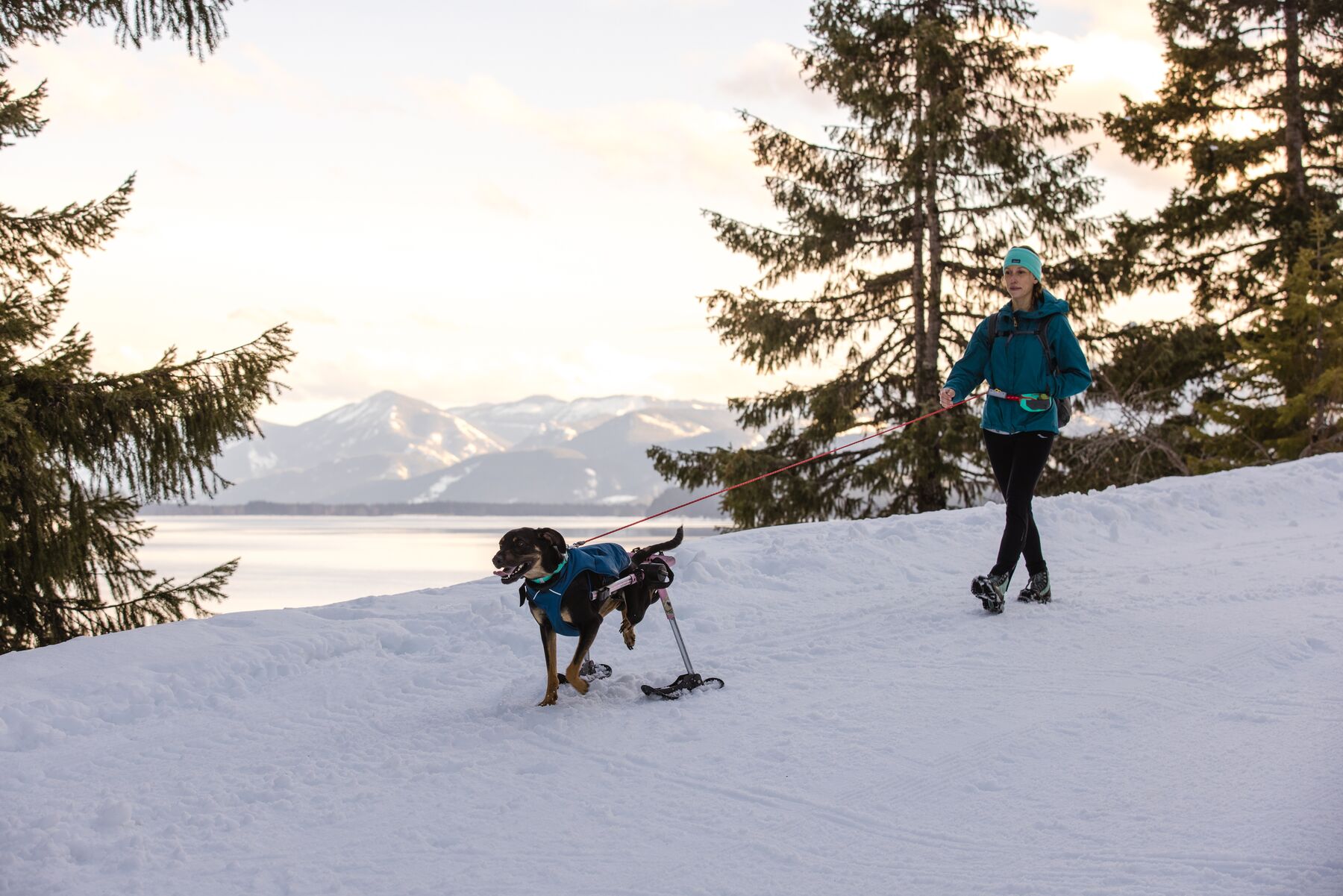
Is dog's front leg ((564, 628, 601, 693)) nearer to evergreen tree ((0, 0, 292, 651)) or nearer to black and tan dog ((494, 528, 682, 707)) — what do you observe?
black and tan dog ((494, 528, 682, 707))

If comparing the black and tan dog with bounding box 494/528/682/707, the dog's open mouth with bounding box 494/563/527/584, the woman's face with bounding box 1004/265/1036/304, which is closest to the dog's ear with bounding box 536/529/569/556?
the black and tan dog with bounding box 494/528/682/707

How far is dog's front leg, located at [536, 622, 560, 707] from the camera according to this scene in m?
5.41

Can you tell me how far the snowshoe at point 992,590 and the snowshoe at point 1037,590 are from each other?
35 centimetres

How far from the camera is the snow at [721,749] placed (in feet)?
12.0

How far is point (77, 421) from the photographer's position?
31.4ft

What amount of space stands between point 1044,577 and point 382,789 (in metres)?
4.95

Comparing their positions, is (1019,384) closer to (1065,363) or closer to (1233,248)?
(1065,363)

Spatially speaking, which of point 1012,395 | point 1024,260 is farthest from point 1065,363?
point 1024,260

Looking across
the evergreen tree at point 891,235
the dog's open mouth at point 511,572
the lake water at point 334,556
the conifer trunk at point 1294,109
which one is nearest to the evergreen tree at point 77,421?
the lake water at point 334,556

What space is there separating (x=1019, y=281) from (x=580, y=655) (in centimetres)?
394

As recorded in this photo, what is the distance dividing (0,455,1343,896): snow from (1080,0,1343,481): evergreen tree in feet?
Result: 42.4

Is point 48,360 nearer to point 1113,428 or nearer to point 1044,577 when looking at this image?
point 1044,577

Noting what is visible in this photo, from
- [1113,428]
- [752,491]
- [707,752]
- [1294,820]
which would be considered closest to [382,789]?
[707,752]

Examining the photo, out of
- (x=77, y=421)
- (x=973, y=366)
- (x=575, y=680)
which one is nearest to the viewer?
(x=575, y=680)
